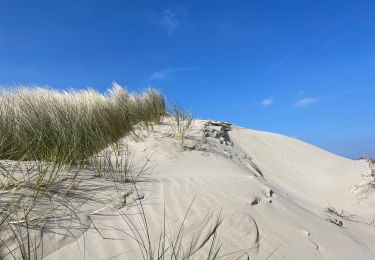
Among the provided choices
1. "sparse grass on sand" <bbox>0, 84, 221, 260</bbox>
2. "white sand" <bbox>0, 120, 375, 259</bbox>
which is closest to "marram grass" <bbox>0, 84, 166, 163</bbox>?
"sparse grass on sand" <bbox>0, 84, 221, 260</bbox>

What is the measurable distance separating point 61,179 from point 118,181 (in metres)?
0.52

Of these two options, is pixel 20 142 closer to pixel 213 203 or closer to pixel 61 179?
pixel 61 179

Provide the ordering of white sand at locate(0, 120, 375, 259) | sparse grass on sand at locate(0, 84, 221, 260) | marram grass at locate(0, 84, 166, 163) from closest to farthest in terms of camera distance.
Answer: sparse grass on sand at locate(0, 84, 221, 260), white sand at locate(0, 120, 375, 259), marram grass at locate(0, 84, 166, 163)

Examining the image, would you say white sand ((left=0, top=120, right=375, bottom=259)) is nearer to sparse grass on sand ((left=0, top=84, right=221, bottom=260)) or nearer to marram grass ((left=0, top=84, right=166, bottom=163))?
sparse grass on sand ((left=0, top=84, right=221, bottom=260))

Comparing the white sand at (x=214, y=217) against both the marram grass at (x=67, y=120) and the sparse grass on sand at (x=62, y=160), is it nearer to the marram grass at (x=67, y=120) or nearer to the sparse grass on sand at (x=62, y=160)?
the sparse grass on sand at (x=62, y=160)

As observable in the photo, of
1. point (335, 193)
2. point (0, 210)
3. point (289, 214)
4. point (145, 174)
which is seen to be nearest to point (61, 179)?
point (0, 210)

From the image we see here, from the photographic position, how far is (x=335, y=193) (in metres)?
7.28

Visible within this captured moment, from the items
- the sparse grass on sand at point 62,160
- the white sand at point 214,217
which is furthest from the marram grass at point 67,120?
the white sand at point 214,217

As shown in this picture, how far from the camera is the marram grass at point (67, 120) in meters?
4.39

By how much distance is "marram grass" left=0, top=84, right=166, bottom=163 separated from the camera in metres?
4.39

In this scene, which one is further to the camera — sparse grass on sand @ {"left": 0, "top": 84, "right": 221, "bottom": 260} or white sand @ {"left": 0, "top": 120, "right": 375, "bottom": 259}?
white sand @ {"left": 0, "top": 120, "right": 375, "bottom": 259}

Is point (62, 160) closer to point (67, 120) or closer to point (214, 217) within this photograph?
point (214, 217)

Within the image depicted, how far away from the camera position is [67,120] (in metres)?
5.78

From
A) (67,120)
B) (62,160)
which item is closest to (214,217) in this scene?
(62,160)
